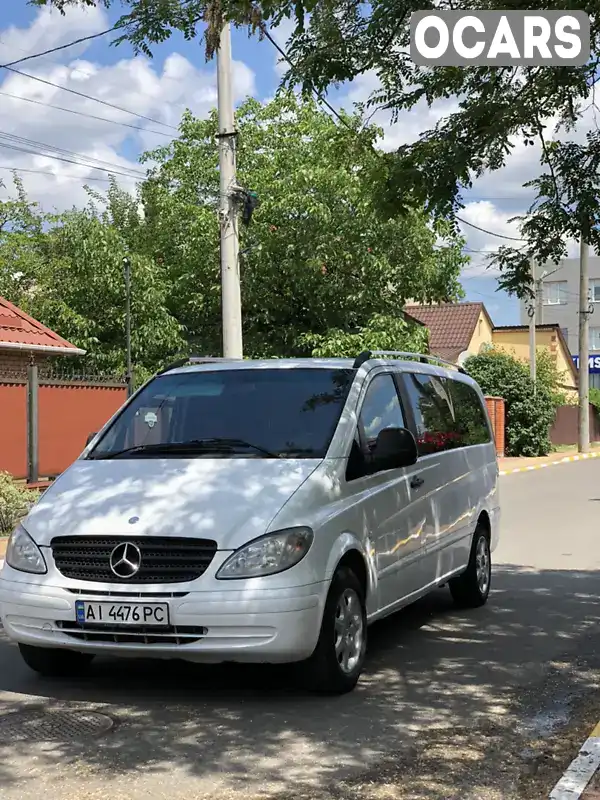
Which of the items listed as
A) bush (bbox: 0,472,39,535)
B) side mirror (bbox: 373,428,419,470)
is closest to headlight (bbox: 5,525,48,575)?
side mirror (bbox: 373,428,419,470)

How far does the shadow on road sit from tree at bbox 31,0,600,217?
316 cm

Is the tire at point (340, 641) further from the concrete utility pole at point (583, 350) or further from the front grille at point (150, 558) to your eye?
the concrete utility pole at point (583, 350)

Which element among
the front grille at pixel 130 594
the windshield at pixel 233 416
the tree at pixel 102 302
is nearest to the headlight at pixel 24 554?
the front grille at pixel 130 594

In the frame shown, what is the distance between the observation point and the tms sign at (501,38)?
742cm

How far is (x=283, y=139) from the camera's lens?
90.2 ft

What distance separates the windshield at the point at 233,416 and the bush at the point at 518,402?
2779cm

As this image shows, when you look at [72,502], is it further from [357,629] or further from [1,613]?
[357,629]

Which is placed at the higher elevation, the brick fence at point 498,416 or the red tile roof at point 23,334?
the red tile roof at point 23,334

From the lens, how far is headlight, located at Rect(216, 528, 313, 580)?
543cm

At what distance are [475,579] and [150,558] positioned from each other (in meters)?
3.88

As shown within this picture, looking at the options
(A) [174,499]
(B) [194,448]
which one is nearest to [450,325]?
(B) [194,448]

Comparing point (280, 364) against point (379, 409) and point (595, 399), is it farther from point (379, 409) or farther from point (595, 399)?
point (595, 399)

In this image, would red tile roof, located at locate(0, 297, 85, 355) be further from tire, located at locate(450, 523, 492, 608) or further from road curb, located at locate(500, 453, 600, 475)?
road curb, located at locate(500, 453, 600, 475)

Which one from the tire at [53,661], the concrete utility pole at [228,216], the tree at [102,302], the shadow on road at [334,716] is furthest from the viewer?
the tree at [102,302]
